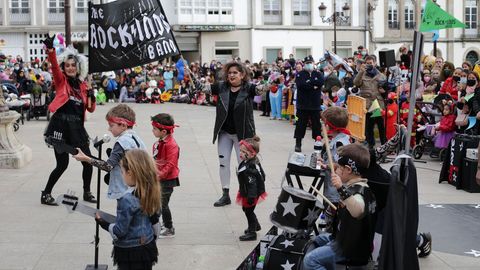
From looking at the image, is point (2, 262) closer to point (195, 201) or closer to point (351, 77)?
point (195, 201)

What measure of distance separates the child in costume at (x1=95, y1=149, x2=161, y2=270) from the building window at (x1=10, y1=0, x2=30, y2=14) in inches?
1593

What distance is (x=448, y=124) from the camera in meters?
11.5

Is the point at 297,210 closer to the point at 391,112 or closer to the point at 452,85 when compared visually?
the point at 391,112

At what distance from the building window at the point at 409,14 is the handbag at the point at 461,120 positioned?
36251 millimetres

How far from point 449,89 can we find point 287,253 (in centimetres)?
912

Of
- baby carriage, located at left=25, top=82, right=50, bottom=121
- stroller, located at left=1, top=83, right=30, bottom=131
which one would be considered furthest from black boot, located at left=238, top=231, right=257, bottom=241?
baby carriage, located at left=25, top=82, right=50, bottom=121

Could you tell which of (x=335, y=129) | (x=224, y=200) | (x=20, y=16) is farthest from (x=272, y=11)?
(x=335, y=129)

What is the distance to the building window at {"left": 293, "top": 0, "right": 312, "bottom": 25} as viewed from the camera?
44719 millimetres

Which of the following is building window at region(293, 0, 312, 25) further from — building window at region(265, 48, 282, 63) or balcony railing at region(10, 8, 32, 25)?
balcony railing at region(10, 8, 32, 25)

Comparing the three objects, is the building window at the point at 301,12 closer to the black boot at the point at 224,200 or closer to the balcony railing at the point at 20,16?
the balcony railing at the point at 20,16

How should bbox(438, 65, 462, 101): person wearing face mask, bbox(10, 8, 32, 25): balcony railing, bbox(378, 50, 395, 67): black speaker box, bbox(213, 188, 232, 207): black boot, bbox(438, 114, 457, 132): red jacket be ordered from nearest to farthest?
1. bbox(213, 188, 232, 207): black boot
2. bbox(438, 114, 457, 132): red jacket
3. bbox(438, 65, 462, 101): person wearing face mask
4. bbox(378, 50, 395, 67): black speaker box
5. bbox(10, 8, 32, 25): balcony railing

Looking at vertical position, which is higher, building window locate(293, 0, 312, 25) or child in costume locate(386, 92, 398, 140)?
building window locate(293, 0, 312, 25)

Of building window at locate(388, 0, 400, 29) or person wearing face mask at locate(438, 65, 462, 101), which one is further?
building window at locate(388, 0, 400, 29)

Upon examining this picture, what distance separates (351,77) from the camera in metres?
16.1
